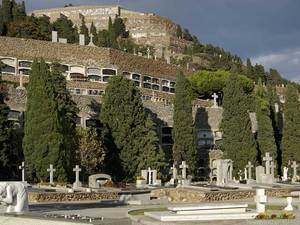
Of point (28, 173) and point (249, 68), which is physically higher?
point (249, 68)

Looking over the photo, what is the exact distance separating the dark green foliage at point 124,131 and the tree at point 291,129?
12747 mm

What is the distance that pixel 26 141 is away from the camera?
135 feet

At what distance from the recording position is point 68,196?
28.0 m

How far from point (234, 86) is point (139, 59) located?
2149cm

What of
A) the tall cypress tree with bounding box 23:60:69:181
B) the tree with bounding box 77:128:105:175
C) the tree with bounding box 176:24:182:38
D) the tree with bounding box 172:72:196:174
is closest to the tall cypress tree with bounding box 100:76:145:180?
the tree with bounding box 77:128:105:175

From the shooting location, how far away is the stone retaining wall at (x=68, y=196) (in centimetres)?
2716

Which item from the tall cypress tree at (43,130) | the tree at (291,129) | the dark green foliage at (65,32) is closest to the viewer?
the tall cypress tree at (43,130)

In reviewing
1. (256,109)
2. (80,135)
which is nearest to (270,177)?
(80,135)

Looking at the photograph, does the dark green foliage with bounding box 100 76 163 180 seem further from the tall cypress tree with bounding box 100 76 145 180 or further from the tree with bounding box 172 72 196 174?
the tree with bounding box 172 72 196 174

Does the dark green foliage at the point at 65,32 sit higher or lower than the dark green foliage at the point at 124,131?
higher

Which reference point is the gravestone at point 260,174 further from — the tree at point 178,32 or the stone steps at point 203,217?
the tree at point 178,32

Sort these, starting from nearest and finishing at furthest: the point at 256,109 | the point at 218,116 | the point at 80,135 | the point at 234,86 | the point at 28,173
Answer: the point at 28,173, the point at 80,135, the point at 234,86, the point at 256,109, the point at 218,116

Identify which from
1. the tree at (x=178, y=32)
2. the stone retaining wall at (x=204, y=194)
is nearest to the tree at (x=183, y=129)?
the stone retaining wall at (x=204, y=194)

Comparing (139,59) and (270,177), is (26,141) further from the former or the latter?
(139,59)
